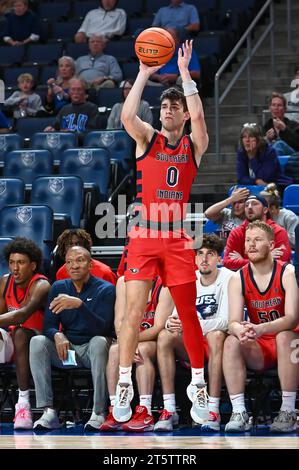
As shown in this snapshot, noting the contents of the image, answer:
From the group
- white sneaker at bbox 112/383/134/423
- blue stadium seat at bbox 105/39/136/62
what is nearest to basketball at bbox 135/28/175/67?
white sneaker at bbox 112/383/134/423

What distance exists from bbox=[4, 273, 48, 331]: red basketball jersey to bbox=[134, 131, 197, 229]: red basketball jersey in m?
2.10

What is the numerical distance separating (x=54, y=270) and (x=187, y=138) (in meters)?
3.04

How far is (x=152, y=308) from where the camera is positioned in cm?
902

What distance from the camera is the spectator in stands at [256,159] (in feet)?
35.6

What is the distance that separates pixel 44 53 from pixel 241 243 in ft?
21.7

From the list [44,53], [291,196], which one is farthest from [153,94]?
[291,196]

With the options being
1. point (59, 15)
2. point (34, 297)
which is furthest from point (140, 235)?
point (59, 15)

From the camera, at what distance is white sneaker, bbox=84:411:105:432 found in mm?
8367

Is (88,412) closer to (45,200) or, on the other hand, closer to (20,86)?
(45,200)

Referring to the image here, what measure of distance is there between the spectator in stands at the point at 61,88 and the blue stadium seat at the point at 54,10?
8.21 feet

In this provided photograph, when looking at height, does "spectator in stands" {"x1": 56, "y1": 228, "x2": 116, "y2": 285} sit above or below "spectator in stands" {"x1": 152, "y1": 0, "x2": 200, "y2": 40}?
below

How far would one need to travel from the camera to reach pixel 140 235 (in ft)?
24.2

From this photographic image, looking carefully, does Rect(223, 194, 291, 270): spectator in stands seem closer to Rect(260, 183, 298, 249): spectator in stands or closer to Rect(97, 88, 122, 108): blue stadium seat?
Rect(260, 183, 298, 249): spectator in stands

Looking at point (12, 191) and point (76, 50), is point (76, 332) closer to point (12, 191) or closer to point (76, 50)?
point (12, 191)
